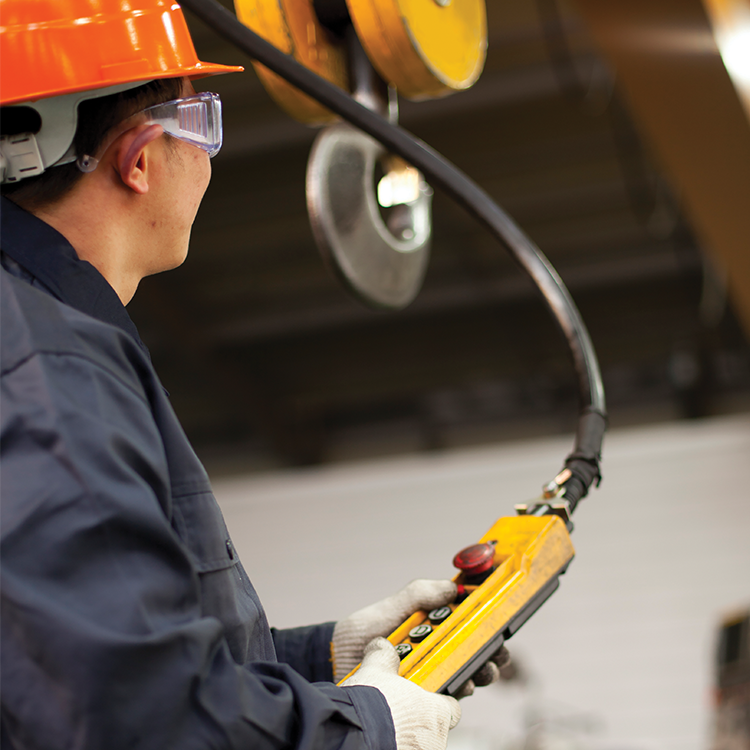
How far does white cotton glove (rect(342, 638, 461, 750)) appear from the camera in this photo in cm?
80

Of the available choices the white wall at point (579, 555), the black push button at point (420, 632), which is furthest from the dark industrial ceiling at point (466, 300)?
the black push button at point (420, 632)

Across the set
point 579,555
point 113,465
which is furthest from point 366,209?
point 579,555

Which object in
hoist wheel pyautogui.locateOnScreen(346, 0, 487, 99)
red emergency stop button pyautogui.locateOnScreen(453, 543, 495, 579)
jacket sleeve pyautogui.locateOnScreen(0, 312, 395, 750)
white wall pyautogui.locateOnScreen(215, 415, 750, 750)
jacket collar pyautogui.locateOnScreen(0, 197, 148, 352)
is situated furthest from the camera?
white wall pyautogui.locateOnScreen(215, 415, 750, 750)

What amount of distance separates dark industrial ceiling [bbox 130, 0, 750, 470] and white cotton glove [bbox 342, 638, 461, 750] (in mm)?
4445

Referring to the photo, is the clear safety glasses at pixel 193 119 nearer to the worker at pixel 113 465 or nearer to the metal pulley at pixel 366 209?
the worker at pixel 113 465

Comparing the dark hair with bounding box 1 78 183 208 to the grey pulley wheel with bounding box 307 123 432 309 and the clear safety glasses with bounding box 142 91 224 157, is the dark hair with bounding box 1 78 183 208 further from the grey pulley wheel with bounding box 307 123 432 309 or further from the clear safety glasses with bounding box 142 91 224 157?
the grey pulley wheel with bounding box 307 123 432 309

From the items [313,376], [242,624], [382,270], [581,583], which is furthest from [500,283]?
[242,624]

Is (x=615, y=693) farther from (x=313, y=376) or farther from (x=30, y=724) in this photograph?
(x=30, y=724)

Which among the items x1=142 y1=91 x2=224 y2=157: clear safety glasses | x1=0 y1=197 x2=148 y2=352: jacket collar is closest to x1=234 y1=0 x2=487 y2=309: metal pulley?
x1=142 y1=91 x2=224 y2=157: clear safety glasses

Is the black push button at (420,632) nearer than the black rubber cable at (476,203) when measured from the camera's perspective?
Yes

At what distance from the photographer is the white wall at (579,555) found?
6043 millimetres

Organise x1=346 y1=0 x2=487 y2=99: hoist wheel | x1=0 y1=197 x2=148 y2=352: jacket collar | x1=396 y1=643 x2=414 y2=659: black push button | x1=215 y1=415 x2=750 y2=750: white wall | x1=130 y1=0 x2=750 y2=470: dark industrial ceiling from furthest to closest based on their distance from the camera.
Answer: x1=215 y1=415 x2=750 y2=750: white wall → x1=130 y1=0 x2=750 y2=470: dark industrial ceiling → x1=346 y1=0 x2=487 y2=99: hoist wheel → x1=396 y1=643 x2=414 y2=659: black push button → x1=0 y1=197 x2=148 y2=352: jacket collar

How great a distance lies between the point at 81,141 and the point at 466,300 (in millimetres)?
6032

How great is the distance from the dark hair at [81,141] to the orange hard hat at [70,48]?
0.03 m
